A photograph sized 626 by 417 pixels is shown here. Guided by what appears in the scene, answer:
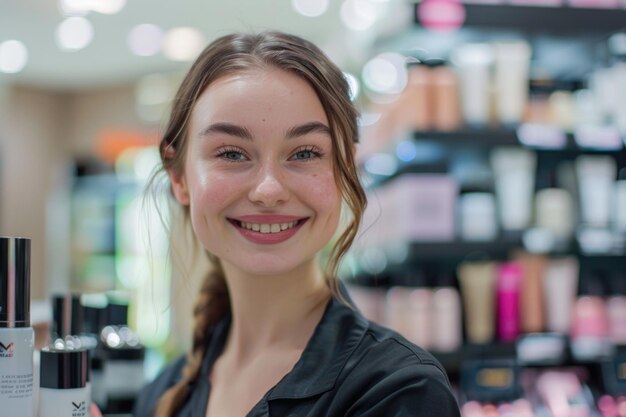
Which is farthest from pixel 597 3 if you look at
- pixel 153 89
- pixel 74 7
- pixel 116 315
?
pixel 153 89

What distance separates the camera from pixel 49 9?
464 cm

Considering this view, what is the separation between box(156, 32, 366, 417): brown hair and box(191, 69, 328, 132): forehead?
16mm

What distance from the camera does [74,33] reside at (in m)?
5.27

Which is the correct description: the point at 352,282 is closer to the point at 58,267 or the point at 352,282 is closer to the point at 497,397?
the point at 497,397

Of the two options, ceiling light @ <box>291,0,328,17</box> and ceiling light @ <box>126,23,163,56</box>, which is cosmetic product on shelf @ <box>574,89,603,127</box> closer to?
ceiling light @ <box>291,0,328,17</box>

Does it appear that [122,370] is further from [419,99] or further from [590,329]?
[590,329]

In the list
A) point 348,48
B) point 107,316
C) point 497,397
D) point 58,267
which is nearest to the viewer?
point 107,316

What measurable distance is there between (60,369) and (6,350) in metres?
0.08

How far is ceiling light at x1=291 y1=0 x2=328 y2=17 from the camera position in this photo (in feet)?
15.1

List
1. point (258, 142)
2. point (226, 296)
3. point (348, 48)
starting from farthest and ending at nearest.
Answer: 1. point (348, 48)
2. point (226, 296)
3. point (258, 142)

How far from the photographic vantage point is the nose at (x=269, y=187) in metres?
1.07

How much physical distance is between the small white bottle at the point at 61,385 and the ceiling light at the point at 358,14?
3659 mm

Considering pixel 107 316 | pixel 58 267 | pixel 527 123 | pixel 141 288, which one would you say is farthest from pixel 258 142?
pixel 58 267

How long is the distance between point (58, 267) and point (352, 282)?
3.91m
